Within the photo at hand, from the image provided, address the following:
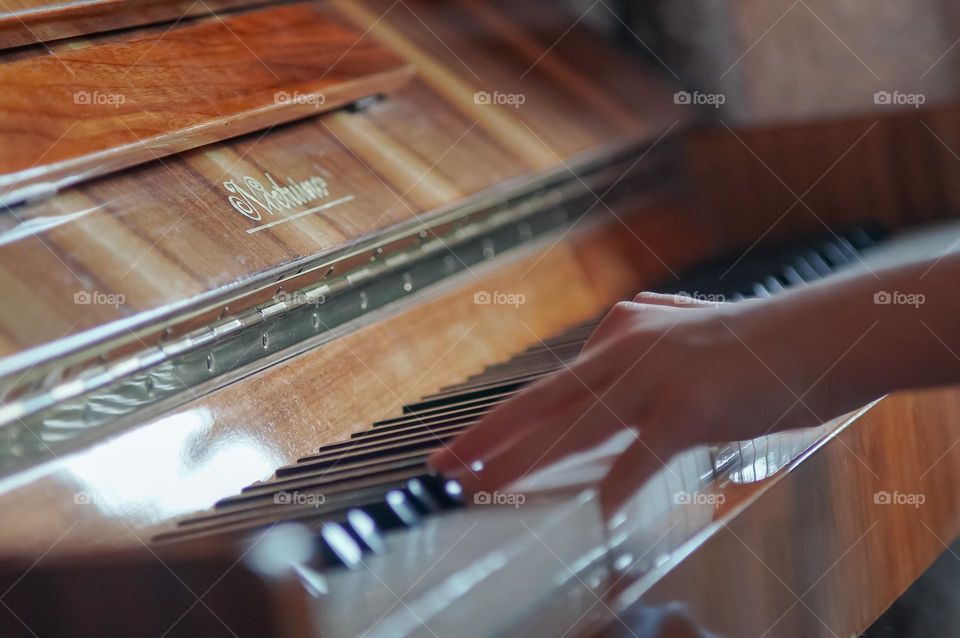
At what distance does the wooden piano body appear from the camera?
717 millimetres

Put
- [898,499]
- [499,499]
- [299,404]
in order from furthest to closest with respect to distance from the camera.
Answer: [898,499] < [299,404] < [499,499]

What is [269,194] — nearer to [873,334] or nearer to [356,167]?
[356,167]

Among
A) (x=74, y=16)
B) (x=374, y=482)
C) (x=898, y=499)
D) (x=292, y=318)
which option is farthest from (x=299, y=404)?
(x=898, y=499)

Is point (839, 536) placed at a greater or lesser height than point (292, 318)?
lesser

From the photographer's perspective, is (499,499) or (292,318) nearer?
(499,499)

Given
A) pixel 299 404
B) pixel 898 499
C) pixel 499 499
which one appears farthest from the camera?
pixel 898 499

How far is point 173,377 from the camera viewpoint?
2.87 feet

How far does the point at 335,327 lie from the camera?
1047 mm

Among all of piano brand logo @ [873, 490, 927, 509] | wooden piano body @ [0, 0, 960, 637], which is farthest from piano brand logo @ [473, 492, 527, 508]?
piano brand logo @ [873, 490, 927, 509]

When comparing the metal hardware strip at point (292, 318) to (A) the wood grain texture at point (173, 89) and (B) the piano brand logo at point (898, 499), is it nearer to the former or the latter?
(A) the wood grain texture at point (173, 89)

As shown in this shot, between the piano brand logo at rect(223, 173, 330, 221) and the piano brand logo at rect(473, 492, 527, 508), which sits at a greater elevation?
the piano brand logo at rect(223, 173, 330, 221)

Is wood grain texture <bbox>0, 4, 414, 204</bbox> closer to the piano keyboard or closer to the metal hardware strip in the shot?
the metal hardware strip

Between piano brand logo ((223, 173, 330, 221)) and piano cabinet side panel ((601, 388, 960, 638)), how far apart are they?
1.81ft

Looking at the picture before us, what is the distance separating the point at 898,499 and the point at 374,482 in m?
0.67
